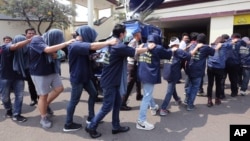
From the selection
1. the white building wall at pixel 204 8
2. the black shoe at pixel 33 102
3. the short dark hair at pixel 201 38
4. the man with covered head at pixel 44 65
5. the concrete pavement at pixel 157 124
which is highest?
the white building wall at pixel 204 8

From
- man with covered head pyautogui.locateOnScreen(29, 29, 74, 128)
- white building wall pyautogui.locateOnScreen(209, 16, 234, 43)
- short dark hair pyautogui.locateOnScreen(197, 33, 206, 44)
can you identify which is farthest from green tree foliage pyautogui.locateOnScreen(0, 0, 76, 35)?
short dark hair pyautogui.locateOnScreen(197, 33, 206, 44)

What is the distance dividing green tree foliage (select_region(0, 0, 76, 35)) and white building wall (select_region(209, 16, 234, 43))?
1196cm

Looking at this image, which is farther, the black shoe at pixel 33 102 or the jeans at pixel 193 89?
the black shoe at pixel 33 102

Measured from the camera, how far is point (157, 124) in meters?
4.29

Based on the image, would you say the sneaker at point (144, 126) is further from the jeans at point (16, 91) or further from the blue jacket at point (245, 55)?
the blue jacket at point (245, 55)

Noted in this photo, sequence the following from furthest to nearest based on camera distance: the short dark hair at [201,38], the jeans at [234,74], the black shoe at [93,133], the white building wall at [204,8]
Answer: the white building wall at [204,8], the jeans at [234,74], the short dark hair at [201,38], the black shoe at [93,133]

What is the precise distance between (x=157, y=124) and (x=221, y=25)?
41.4 feet

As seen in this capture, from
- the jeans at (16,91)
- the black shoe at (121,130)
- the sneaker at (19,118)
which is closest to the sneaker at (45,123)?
the sneaker at (19,118)

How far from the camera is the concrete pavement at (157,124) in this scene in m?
3.74

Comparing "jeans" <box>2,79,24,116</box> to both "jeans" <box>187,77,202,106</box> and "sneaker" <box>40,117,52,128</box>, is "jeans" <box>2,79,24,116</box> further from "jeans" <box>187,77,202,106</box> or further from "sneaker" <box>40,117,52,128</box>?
"jeans" <box>187,77,202,106</box>

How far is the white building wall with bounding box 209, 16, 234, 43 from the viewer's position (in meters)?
14.4

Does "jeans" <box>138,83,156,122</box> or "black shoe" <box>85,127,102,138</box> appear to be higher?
"jeans" <box>138,83,156,122</box>

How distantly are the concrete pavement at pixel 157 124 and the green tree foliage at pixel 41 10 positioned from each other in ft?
45.7

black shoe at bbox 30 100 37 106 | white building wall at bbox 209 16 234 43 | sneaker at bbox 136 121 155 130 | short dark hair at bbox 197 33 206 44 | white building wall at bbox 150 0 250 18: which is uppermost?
white building wall at bbox 150 0 250 18
